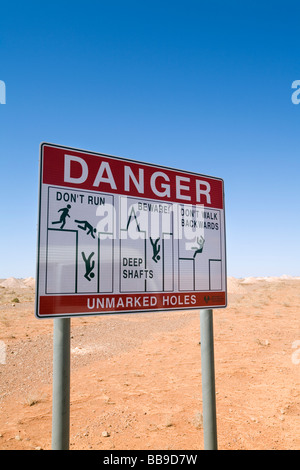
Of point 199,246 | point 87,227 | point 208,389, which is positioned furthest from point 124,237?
point 208,389

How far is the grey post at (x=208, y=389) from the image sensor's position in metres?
3.09

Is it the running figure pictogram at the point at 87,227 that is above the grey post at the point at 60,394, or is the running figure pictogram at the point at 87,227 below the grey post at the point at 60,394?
above

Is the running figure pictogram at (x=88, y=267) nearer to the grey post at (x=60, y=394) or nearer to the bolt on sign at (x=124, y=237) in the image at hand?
the bolt on sign at (x=124, y=237)

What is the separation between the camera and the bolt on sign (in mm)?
2553

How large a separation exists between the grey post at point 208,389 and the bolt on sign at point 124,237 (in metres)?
0.21

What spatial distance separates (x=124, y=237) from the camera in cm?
292

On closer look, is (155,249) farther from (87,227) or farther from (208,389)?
(208,389)

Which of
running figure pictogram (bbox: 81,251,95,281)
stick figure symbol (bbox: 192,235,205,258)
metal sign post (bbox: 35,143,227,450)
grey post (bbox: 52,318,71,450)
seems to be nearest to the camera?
grey post (bbox: 52,318,71,450)

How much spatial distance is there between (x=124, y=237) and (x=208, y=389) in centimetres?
155

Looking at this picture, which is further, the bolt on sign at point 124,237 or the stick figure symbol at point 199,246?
the stick figure symbol at point 199,246

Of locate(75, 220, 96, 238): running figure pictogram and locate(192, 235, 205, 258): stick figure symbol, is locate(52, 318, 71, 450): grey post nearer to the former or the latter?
locate(75, 220, 96, 238): running figure pictogram

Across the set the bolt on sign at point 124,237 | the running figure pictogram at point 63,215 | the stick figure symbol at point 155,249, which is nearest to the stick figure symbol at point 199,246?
the bolt on sign at point 124,237

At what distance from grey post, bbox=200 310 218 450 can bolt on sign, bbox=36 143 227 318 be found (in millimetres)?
212

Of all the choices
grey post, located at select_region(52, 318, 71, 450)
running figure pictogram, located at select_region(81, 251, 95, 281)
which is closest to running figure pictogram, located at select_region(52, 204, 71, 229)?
running figure pictogram, located at select_region(81, 251, 95, 281)
